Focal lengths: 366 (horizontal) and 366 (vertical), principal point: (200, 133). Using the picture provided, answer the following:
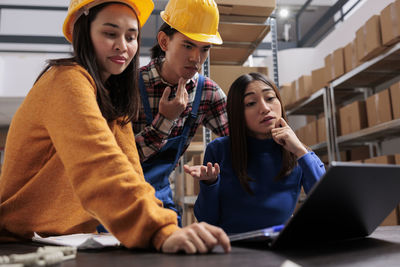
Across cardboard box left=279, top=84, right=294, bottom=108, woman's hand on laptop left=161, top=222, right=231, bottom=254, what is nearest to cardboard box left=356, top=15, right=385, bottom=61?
cardboard box left=279, top=84, right=294, bottom=108

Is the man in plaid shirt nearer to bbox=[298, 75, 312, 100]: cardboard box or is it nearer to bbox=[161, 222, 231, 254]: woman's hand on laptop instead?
bbox=[161, 222, 231, 254]: woman's hand on laptop

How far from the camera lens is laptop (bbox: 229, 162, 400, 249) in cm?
48

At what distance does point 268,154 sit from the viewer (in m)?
1.33

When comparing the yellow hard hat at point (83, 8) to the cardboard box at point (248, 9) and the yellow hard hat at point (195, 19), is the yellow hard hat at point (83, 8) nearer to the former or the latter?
the yellow hard hat at point (195, 19)

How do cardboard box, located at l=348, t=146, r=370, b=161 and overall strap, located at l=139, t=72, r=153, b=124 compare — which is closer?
overall strap, located at l=139, t=72, r=153, b=124

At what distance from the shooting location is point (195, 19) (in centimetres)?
143

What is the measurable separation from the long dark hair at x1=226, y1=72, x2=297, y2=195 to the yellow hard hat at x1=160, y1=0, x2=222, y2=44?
0.21 metres

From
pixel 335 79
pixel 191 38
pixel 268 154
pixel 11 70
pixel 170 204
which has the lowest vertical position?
pixel 170 204

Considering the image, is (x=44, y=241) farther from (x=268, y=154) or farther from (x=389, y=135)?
(x=389, y=135)

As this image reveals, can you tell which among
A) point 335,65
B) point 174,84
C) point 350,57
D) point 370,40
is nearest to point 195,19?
point 174,84

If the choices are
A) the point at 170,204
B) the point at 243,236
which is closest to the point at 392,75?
the point at 170,204

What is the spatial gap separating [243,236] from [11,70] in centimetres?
557

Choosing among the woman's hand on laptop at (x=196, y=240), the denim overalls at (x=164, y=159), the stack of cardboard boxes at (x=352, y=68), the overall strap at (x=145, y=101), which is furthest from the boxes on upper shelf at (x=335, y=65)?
the woman's hand on laptop at (x=196, y=240)

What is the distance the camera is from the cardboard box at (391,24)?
2.33 meters
